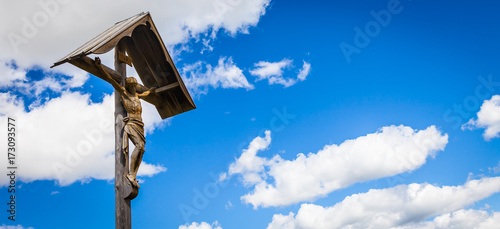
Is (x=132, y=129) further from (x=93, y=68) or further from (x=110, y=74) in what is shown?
(x=93, y=68)

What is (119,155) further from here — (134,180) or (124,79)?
(124,79)

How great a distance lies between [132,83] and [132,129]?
33.8 inches

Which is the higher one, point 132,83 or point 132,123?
point 132,83

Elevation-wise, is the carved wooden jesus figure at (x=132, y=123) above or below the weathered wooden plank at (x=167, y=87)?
below

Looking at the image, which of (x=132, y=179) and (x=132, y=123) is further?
(x=132, y=123)

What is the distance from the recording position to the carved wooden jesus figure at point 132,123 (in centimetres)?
637

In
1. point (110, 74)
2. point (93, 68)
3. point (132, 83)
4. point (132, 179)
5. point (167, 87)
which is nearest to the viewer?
point (132, 179)

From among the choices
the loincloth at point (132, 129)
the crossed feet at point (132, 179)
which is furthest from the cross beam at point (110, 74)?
the crossed feet at point (132, 179)

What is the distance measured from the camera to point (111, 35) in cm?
625

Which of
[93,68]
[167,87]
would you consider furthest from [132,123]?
[167,87]

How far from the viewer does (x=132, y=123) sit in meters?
6.58

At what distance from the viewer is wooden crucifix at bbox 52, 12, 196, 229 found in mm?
6121

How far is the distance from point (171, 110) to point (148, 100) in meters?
0.56

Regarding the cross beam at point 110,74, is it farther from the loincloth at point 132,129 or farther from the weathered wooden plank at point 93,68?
the loincloth at point 132,129
